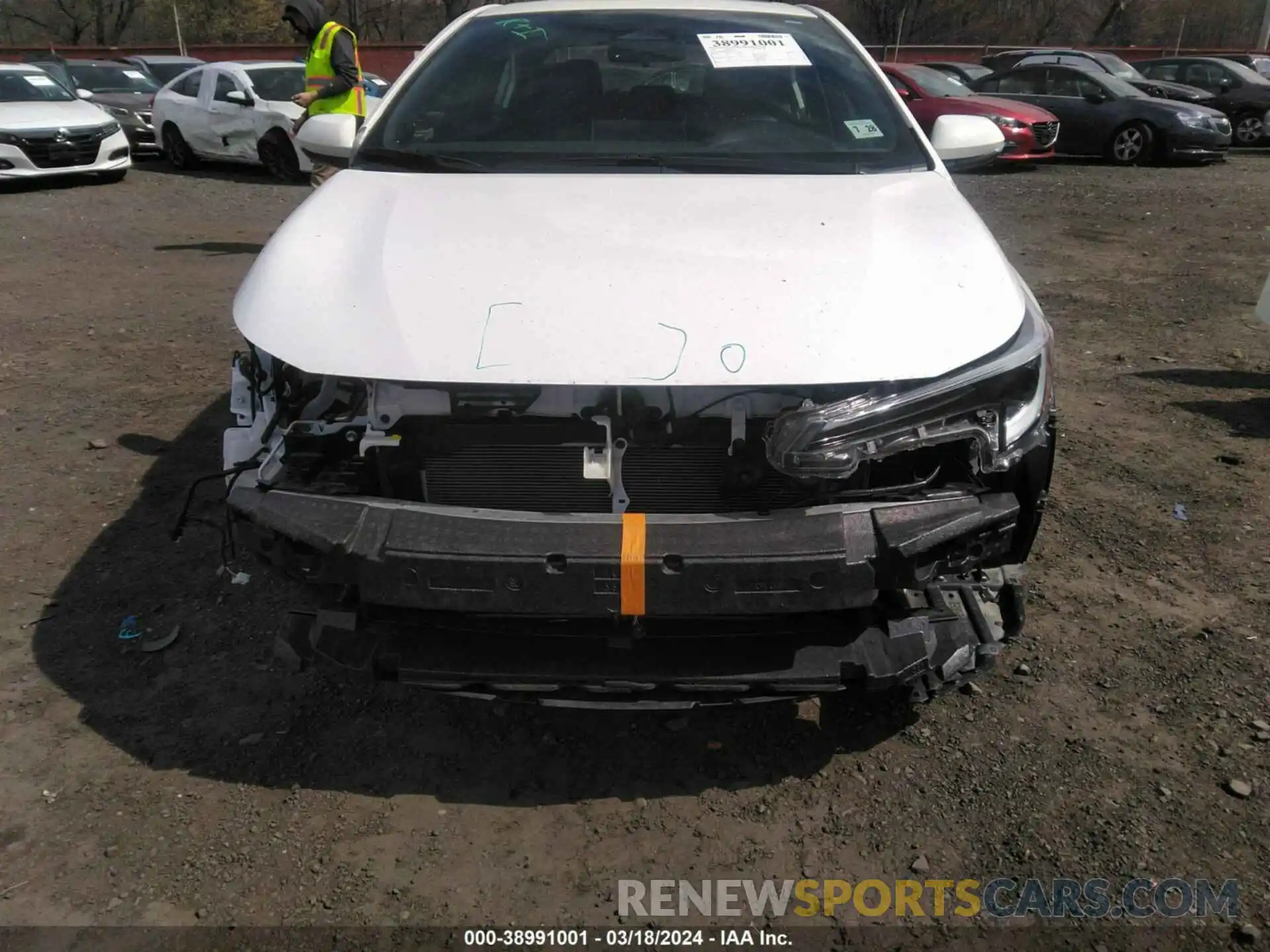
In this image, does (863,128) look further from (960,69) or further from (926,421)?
(960,69)

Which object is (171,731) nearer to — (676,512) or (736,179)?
(676,512)

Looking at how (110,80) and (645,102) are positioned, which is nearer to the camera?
(645,102)

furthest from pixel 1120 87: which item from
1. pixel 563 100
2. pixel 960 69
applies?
pixel 563 100

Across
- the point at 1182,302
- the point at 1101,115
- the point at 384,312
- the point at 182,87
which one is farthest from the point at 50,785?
the point at 1101,115

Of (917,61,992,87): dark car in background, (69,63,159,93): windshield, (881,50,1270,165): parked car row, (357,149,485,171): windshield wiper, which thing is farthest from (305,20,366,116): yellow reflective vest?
(917,61,992,87): dark car in background

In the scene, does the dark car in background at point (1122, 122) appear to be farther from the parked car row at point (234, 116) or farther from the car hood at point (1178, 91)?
the parked car row at point (234, 116)

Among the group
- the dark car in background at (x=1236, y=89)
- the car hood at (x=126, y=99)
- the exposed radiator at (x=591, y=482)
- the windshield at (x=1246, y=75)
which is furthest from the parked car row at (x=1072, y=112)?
the exposed radiator at (x=591, y=482)

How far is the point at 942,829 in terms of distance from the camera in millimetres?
2436

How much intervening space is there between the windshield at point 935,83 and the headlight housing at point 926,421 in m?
12.5

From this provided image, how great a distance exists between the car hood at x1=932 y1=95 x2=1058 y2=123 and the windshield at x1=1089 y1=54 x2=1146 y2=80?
5.13m

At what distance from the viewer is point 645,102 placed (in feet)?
11.0

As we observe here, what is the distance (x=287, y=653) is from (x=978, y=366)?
1781 millimetres

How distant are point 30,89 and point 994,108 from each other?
11991 mm

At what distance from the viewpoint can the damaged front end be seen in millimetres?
2068
